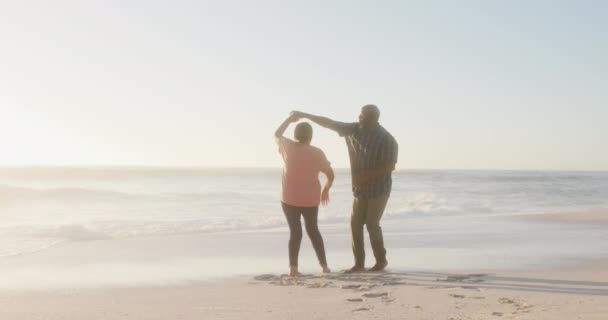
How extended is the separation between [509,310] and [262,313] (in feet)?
4.99

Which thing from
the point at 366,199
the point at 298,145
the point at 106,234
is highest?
the point at 298,145

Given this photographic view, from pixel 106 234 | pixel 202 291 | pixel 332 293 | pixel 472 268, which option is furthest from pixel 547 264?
pixel 106 234

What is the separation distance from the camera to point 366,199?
6961 millimetres

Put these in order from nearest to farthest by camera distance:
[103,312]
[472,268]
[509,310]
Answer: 1. [509,310]
2. [103,312]
3. [472,268]

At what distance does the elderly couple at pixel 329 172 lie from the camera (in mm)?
6840

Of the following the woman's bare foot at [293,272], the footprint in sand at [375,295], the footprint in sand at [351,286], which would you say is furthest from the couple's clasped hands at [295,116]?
the footprint in sand at [375,295]

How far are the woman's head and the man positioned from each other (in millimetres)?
90

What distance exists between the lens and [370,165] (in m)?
6.89

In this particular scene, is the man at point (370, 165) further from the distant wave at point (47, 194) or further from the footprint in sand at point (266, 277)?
the distant wave at point (47, 194)

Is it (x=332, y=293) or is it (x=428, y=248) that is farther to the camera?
(x=428, y=248)

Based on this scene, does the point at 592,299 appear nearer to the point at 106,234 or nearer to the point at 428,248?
the point at 428,248

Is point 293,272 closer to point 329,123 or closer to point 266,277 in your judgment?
point 266,277

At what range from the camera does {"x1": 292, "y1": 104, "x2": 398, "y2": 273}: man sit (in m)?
6.86

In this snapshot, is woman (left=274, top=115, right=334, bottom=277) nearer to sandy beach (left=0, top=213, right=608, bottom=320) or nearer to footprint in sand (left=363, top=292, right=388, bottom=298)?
sandy beach (left=0, top=213, right=608, bottom=320)
